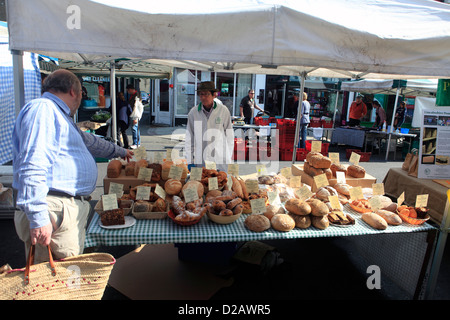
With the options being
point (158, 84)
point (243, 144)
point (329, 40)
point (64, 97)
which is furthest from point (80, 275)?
point (158, 84)

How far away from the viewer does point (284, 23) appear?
2.19 m

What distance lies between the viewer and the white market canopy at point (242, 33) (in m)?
1.96

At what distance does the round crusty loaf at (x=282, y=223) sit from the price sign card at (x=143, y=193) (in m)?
1.04

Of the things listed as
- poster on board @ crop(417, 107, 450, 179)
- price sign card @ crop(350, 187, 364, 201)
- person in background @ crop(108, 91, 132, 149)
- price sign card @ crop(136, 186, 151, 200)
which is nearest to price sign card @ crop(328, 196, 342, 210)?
price sign card @ crop(350, 187, 364, 201)

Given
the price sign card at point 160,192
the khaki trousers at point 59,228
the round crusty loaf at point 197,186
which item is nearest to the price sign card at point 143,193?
the price sign card at point 160,192

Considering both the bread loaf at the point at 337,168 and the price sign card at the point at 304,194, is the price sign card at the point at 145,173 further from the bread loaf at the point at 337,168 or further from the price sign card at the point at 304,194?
the bread loaf at the point at 337,168

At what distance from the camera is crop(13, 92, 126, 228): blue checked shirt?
165cm

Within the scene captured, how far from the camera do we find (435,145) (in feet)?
A: 10.4

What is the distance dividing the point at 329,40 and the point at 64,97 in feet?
6.38

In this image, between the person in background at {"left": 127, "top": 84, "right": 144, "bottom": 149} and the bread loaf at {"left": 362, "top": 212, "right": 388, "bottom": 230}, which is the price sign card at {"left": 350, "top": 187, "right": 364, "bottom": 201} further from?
the person in background at {"left": 127, "top": 84, "right": 144, "bottom": 149}

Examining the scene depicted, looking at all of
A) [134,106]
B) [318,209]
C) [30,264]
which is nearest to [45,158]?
[30,264]

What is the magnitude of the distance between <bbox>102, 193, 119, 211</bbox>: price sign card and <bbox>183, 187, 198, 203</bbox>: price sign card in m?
0.53

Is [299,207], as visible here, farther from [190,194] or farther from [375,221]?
[190,194]
